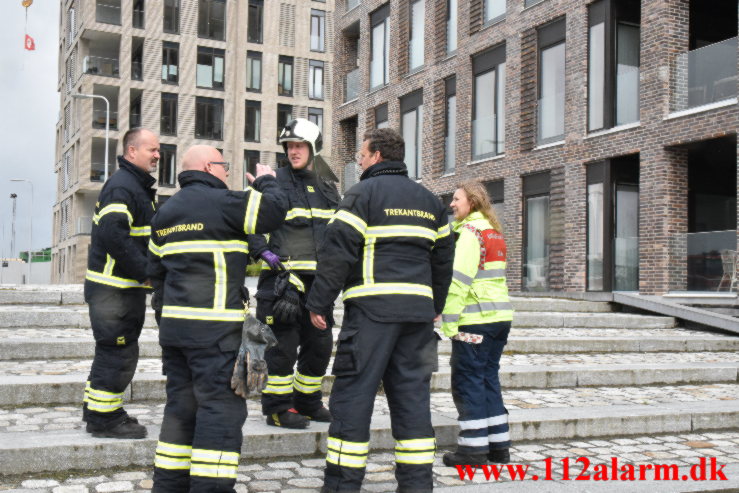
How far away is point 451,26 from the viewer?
24.0 m

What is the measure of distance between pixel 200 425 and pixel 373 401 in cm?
104

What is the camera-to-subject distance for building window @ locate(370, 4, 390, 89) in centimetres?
2739

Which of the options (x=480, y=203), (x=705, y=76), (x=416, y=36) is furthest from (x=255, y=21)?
(x=480, y=203)

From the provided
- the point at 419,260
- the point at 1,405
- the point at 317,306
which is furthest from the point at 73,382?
the point at 419,260

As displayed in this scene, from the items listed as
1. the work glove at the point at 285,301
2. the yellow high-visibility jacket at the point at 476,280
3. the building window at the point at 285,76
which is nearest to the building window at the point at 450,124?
the yellow high-visibility jacket at the point at 476,280

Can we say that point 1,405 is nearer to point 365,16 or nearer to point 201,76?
point 365,16

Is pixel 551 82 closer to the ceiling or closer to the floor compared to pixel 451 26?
closer to the floor

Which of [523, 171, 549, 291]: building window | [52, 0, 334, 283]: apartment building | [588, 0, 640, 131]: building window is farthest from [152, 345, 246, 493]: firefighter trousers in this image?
[52, 0, 334, 283]: apartment building

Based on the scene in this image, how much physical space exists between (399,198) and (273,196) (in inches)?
32.5

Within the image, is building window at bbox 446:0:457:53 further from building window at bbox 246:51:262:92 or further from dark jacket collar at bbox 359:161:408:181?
building window at bbox 246:51:262:92

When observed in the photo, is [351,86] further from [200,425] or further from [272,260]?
[200,425]

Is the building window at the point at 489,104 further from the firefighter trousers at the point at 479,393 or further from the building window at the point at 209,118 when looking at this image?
the building window at the point at 209,118

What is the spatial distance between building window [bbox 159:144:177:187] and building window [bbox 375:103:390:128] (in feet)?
69.9

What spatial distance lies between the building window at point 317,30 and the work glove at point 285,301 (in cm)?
4727
